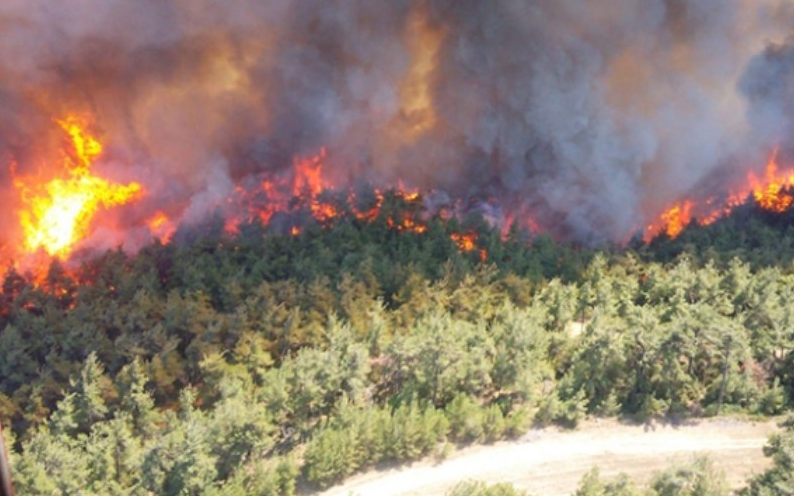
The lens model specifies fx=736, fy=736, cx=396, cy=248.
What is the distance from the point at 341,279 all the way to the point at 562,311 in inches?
555

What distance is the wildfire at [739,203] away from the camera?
58.7 meters

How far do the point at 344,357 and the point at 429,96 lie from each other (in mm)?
35927

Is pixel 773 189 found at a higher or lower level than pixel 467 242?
higher

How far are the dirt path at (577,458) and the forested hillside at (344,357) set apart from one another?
77 cm

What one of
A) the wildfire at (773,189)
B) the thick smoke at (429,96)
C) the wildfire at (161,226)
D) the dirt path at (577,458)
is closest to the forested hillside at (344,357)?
the dirt path at (577,458)

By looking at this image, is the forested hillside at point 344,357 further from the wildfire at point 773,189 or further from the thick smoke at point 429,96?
the thick smoke at point 429,96

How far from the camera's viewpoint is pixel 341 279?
47312 millimetres

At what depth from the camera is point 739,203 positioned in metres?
59.9

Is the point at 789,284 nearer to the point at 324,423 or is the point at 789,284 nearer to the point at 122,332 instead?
the point at 324,423

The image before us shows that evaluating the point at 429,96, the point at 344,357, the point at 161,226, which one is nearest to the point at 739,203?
the point at 429,96

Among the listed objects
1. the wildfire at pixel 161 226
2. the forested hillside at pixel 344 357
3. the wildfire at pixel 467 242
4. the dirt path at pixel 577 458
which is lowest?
the dirt path at pixel 577 458

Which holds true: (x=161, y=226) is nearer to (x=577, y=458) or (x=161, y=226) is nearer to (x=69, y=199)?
(x=69, y=199)

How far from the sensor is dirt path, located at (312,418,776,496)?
33.6 m

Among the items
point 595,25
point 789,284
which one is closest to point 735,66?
point 595,25
